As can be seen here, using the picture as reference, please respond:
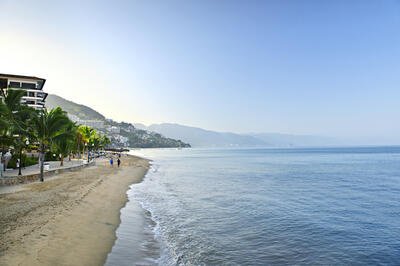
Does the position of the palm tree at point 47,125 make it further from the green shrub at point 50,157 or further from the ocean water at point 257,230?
the green shrub at point 50,157

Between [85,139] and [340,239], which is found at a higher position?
[85,139]

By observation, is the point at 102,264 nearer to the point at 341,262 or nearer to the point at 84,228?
the point at 84,228

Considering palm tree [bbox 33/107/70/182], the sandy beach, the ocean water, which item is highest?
palm tree [bbox 33/107/70/182]

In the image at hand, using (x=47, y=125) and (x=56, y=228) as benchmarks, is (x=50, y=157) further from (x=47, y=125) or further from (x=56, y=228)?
(x=56, y=228)

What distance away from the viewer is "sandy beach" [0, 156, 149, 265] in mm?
7455

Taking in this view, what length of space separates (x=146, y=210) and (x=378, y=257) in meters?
11.9

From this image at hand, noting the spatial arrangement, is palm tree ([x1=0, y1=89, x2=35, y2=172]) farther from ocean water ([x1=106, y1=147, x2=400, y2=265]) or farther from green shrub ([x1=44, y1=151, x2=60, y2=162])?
green shrub ([x1=44, y1=151, x2=60, y2=162])

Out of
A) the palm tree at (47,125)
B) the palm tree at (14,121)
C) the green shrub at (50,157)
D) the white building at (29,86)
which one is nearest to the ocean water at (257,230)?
the palm tree at (47,125)

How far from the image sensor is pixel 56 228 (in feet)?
32.1

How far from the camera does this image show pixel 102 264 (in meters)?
7.65

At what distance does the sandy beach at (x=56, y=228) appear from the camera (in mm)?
7455

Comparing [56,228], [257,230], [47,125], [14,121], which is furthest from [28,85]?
[257,230]

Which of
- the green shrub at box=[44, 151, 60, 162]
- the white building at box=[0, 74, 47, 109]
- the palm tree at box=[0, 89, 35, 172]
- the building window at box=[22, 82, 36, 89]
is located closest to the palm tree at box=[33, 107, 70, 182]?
the palm tree at box=[0, 89, 35, 172]

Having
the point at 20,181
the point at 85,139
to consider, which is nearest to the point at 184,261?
the point at 20,181
